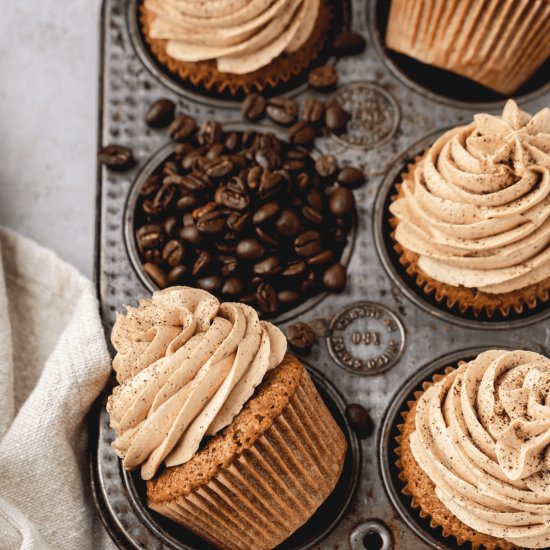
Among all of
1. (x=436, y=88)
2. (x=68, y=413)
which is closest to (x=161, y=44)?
(x=436, y=88)

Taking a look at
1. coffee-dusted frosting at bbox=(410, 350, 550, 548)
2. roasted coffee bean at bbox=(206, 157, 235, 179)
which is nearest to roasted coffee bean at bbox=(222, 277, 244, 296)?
roasted coffee bean at bbox=(206, 157, 235, 179)

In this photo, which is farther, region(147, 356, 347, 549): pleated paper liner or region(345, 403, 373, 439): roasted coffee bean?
region(345, 403, 373, 439): roasted coffee bean

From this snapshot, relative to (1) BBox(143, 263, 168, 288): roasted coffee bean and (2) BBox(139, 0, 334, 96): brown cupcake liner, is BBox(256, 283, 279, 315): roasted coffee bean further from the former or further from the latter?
(2) BBox(139, 0, 334, 96): brown cupcake liner

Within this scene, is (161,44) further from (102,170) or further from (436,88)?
(436,88)

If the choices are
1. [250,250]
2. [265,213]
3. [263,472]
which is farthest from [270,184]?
[263,472]

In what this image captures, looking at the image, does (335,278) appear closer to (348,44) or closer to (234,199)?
(234,199)
